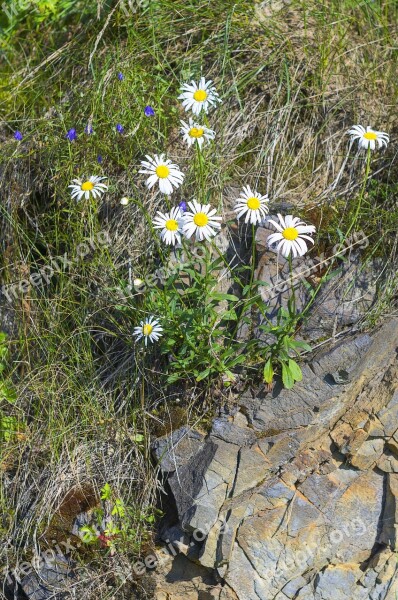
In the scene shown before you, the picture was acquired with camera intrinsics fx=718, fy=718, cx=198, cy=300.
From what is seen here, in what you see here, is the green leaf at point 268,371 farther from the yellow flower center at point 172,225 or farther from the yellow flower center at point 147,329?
the yellow flower center at point 172,225

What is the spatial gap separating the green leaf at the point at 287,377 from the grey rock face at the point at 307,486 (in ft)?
0.38

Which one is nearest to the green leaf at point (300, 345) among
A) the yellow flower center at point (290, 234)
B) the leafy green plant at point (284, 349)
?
the leafy green plant at point (284, 349)

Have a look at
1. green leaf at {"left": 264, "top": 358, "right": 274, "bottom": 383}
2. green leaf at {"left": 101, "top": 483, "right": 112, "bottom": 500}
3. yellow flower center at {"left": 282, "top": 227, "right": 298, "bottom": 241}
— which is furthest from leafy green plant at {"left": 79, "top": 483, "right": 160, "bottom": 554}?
yellow flower center at {"left": 282, "top": 227, "right": 298, "bottom": 241}

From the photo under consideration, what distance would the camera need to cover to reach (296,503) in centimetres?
290

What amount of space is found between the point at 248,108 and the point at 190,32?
1.75 ft

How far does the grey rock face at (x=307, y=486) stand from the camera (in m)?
2.84

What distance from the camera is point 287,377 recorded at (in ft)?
9.37

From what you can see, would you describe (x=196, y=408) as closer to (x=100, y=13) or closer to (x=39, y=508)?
(x=39, y=508)

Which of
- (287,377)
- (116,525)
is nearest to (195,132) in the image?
(287,377)

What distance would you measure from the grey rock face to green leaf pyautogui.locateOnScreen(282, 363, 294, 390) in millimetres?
117

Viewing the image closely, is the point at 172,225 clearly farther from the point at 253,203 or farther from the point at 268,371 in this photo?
the point at 268,371

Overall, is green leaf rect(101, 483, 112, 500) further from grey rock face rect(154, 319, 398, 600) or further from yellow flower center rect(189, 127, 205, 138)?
yellow flower center rect(189, 127, 205, 138)

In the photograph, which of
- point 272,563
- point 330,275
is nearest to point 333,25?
point 330,275

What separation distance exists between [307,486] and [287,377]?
1.54 ft
